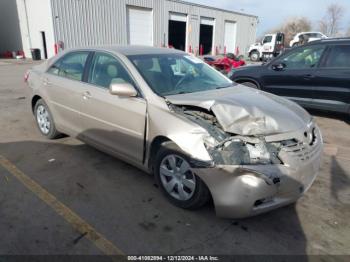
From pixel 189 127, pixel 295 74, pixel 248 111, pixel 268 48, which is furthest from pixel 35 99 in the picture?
pixel 268 48

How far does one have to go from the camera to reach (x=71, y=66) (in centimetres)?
444

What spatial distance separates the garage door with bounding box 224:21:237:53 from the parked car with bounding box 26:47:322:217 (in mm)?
31608

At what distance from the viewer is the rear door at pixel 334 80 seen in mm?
5902

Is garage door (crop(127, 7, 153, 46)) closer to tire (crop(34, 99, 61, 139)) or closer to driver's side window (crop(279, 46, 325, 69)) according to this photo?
driver's side window (crop(279, 46, 325, 69))

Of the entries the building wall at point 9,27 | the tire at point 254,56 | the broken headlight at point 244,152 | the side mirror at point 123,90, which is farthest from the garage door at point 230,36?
the broken headlight at point 244,152

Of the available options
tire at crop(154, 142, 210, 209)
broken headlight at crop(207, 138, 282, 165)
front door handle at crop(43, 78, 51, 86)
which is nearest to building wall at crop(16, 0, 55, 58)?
front door handle at crop(43, 78, 51, 86)

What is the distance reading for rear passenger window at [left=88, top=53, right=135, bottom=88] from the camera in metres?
3.57

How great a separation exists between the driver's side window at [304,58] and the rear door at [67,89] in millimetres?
4592

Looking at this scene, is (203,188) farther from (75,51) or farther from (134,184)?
(75,51)

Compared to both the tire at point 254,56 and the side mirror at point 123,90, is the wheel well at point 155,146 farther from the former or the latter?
the tire at point 254,56

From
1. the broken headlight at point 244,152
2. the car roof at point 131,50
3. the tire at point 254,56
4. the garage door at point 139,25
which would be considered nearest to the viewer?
the broken headlight at point 244,152

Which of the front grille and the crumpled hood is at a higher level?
the crumpled hood

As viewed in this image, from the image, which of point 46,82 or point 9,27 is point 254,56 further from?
point 46,82

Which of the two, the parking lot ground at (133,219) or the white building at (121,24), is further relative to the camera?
the white building at (121,24)
